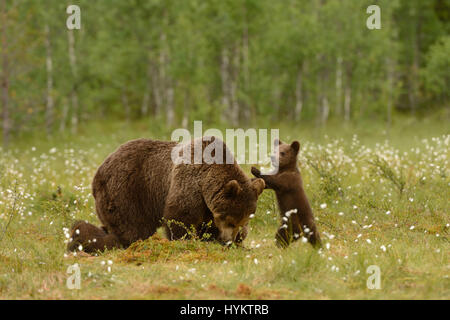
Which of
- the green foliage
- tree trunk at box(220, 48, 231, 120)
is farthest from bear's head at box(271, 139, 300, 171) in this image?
tree trunk at box(220, 48, 231, 120)

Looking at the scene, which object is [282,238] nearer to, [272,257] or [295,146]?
[272,257]

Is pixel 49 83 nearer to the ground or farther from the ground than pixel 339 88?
farther from the ground

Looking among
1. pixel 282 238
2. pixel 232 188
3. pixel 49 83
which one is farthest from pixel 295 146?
pixel 49 83

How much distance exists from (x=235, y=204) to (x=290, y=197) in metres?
0.90

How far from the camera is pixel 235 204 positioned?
770 cm

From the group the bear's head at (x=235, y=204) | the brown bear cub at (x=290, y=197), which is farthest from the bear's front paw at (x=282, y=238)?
the bear's head at (x=235, y=204)

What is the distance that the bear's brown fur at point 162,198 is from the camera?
25.7 feet

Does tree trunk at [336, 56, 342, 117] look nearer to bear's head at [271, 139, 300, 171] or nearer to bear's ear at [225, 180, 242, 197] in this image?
bear's head at [271, 139, 300, 171]

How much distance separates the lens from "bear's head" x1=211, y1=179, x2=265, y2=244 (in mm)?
7703

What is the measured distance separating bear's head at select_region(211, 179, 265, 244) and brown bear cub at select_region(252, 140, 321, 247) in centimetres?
40

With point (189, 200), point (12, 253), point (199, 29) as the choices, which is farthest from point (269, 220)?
point (199, 29)

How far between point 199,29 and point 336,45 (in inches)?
362

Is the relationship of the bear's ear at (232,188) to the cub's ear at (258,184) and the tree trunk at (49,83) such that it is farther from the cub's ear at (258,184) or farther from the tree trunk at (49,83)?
the tree trunk at (49,83)

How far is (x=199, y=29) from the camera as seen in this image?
35594 mm
